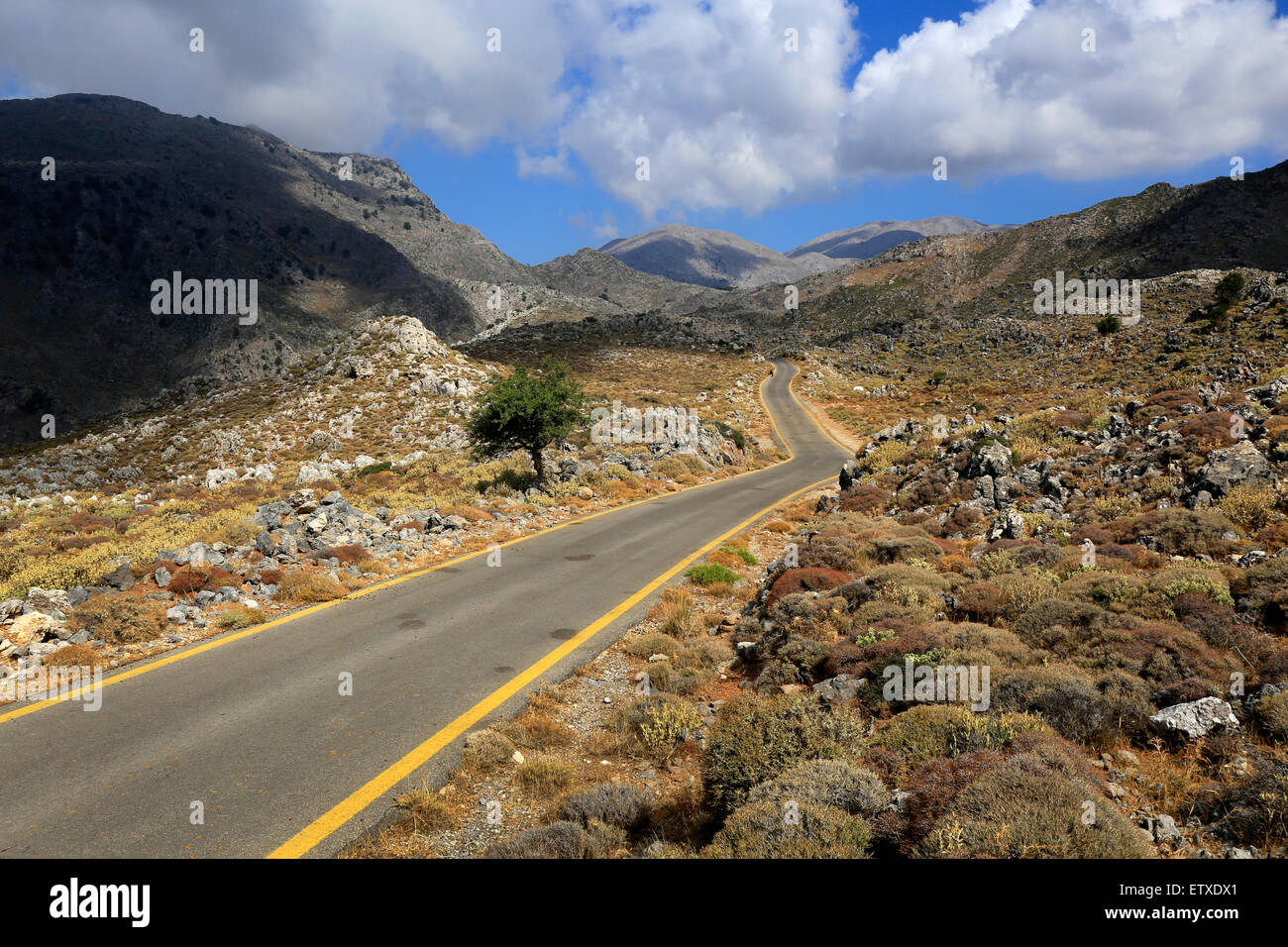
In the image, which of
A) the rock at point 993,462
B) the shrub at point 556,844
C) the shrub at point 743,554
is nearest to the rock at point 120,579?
the shrub at point 556,844

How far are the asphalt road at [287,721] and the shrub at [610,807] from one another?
1.51 m

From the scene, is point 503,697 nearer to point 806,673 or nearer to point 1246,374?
point 806,673

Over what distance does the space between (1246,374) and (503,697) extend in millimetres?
38896

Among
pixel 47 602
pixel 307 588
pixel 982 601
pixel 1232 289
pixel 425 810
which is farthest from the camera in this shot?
pixel 1232 289

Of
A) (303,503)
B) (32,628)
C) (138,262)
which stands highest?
(138,262)

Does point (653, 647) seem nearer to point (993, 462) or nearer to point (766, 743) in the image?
point (766, 743)

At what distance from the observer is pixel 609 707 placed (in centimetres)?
740

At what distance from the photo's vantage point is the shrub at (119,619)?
8.62 m

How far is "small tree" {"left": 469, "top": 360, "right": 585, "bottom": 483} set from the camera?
20.8 metres

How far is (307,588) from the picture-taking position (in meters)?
10.6

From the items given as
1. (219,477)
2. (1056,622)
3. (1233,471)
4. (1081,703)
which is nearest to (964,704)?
(1081,703)

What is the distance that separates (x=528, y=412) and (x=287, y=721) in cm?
→ 1489

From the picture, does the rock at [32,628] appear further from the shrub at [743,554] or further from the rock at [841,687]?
the shrub at [743,554]

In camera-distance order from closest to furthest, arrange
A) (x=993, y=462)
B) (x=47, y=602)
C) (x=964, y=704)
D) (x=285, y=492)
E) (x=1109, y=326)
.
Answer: (x=964, y=704)
(x=47, y=602)
(x=993, y=462)
(x=285, y=492)
(x=1109, y=326)
